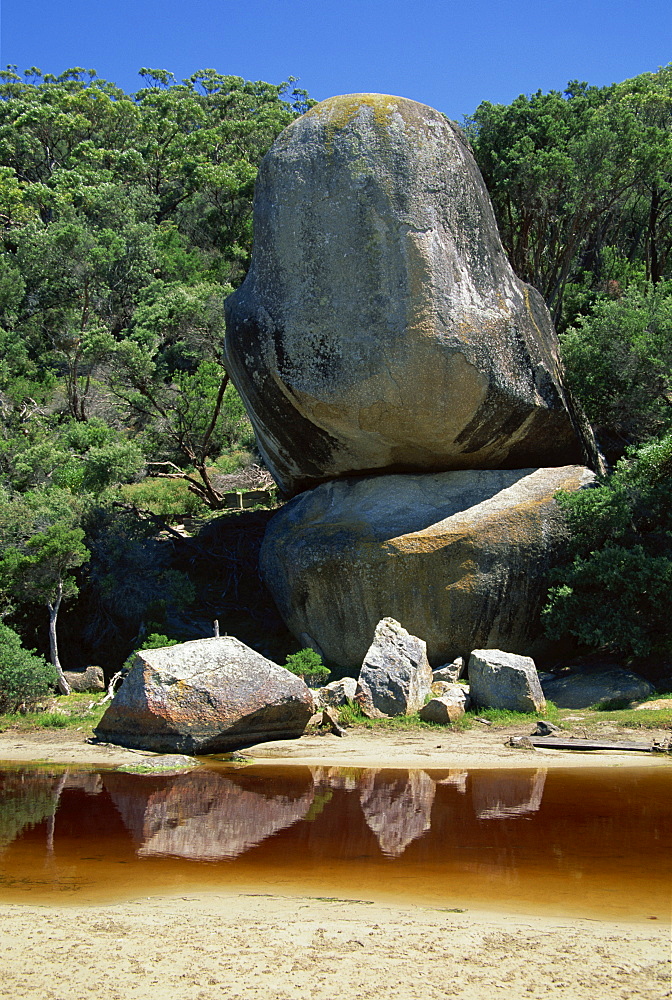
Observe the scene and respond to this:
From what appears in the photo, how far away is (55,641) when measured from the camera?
544 inches

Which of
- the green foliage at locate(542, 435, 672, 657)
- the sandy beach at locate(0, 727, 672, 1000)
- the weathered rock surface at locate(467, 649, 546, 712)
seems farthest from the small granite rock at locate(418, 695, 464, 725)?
the sandy beach at locate(0, 727, 672, 1000)

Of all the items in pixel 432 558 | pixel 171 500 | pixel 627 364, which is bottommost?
pixel 432 558

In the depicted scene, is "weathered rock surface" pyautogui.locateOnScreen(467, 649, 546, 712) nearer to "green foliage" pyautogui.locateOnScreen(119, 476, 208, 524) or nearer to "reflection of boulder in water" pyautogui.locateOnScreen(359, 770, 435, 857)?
"reflection of boulder in water" pyautogui.locateOnScreen(359, 770, 435, 857)

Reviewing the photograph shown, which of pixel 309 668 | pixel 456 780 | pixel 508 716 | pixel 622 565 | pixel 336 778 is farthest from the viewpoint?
pixel 309 668

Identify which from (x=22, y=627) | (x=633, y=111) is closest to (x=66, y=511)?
(x=22, y=627)

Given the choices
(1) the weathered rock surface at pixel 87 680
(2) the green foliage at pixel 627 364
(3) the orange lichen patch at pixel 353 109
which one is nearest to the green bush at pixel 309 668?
(1) the weathered rock surface at pixel 87 680

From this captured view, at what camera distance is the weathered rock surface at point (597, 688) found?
12.0m

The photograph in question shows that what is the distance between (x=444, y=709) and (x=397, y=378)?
4477mm

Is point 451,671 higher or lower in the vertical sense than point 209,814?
higher

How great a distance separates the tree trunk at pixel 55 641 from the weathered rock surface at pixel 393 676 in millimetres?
4510

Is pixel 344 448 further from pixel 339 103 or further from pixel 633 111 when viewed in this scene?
pixel 633 111

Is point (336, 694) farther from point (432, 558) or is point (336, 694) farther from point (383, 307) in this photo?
point (383, 307)

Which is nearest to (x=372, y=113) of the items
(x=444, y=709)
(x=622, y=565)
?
(x=622, y=565)

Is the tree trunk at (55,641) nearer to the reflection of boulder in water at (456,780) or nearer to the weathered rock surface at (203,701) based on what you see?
the weathered rock surface at (203,701)
